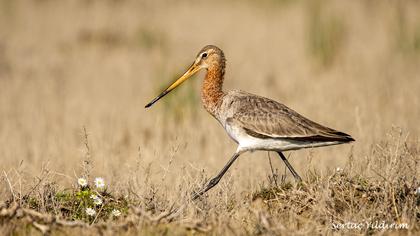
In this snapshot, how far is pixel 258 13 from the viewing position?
1748 centimetres

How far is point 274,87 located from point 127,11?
7.04 meters

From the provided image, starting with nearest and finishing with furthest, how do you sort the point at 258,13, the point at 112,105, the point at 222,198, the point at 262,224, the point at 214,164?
the point at 262,224
the point at 222,198
the point at 214,164
the point at 112,105
the point at 258,13

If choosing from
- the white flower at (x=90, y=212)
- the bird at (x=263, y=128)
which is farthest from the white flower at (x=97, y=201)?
the bird at (x=263, y=128)

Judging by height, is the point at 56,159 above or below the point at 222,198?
below

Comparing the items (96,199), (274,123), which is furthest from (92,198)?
(274,123)

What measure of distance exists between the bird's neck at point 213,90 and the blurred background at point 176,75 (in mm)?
673

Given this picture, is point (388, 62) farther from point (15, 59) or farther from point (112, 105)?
point (15, 59)

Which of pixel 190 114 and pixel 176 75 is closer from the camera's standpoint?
pixel 190 114

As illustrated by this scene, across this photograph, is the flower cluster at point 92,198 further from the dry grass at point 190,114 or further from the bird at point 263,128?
the bird at point 263,128

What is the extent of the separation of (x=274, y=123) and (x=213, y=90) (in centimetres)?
95

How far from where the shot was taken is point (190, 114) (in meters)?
10.2

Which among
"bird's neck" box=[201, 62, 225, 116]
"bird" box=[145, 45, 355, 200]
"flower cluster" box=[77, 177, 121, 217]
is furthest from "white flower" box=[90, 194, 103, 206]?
"bird's neck" box=[201, 62, 225, 116]

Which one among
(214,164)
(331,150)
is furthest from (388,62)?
(214,164)

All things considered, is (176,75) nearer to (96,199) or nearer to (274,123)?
(274,123)
